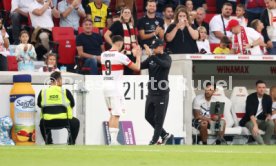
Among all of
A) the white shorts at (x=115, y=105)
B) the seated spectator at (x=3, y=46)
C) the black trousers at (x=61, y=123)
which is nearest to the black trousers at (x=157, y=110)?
the white shorts at (x=115, y=105)

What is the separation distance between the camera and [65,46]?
2250cm

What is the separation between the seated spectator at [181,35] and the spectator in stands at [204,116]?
995mm

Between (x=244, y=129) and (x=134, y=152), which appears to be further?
(x=244, y=129)

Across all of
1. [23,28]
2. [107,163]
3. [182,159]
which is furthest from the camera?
[23,28]

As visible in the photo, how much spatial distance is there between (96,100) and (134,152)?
229 inches

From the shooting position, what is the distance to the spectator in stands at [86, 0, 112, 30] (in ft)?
77.2

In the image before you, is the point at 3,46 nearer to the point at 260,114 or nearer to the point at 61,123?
the point at 61,123

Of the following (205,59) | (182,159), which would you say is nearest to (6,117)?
(205,59)

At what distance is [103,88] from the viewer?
19.7 m

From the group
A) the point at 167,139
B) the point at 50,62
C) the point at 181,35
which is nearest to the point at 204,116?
the point at 181,35

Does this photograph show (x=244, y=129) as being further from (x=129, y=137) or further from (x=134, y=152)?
(x=134, y=152)

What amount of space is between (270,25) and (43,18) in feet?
16.6

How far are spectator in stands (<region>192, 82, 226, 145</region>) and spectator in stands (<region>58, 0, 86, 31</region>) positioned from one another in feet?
11.1

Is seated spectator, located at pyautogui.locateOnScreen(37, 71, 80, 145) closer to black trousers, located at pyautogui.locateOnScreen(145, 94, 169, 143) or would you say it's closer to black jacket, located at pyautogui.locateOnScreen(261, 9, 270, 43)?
black trousers, located at pyautogui.locateOnScreen(145, 94, 169, 143)
